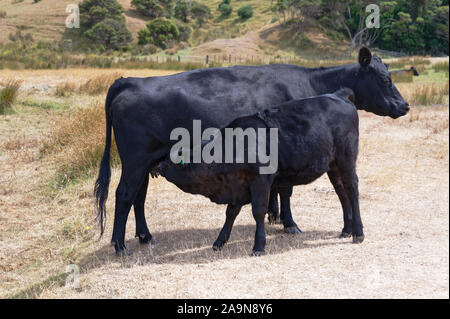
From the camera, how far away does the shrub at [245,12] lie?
7212 cm

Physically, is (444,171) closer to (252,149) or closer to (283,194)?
(283,194)

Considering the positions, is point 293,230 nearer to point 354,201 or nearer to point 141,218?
point 354,201

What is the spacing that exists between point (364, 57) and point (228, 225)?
9.34 feet

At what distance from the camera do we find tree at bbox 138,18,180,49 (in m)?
55.2

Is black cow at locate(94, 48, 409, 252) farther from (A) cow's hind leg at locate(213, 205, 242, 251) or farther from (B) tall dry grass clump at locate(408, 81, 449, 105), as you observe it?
(B) tall dry grass clump at locate(408, 81, 449, 105)

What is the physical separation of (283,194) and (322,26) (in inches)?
2189

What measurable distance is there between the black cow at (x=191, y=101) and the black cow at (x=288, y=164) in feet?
2.07

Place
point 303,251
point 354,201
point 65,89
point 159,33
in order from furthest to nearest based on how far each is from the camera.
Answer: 1. point 159,33
2. point 65,89
3. point 354,201
4. point 303,251

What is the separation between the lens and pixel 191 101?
6988 mm

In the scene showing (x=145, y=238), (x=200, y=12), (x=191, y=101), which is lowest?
(x=200, y=12)

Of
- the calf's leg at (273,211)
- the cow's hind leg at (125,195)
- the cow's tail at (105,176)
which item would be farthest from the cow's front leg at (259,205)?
the cow's tail at (105,176)

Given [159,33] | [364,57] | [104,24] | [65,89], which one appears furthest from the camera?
[159,33]

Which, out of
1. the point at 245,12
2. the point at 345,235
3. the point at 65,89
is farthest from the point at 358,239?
the point at 245,12

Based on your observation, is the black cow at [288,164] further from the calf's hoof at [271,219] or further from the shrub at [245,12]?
the shrub at [245,12]
